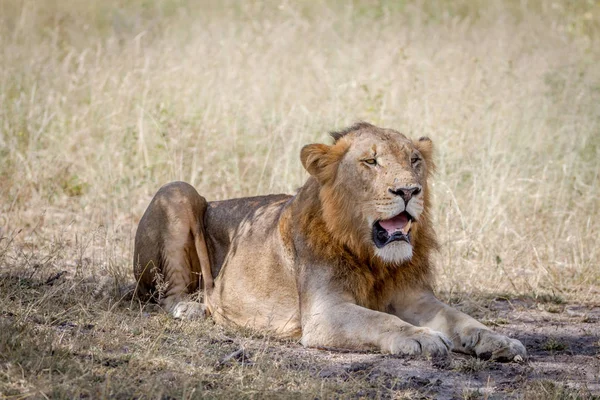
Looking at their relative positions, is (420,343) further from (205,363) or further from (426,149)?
(426,149)

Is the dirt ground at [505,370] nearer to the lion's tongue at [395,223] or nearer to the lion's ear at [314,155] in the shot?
the lion's tongue at [395,223]

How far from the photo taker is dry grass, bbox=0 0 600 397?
6.46m

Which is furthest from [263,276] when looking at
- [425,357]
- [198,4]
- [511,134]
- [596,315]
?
[198,4]

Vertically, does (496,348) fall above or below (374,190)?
below

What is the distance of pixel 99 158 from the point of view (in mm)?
7906

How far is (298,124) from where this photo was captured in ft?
27.4

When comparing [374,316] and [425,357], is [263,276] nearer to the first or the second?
[374,316]

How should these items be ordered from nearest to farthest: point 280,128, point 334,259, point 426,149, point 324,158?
1. point 334,259
2. point 324,158
3. point 426,149
4. point 280,128

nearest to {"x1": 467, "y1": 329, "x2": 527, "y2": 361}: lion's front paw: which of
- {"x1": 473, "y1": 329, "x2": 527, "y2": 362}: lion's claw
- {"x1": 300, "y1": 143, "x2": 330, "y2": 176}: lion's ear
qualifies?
{"x1": 473, "y1": 329, "x2": 527, "y2": 362}: lion's claw

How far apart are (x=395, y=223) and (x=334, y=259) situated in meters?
0.40

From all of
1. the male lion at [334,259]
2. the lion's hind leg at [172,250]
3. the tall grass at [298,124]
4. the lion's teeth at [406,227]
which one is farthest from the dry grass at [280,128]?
the lion's teeth at [406,227]

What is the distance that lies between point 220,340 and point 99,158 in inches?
148

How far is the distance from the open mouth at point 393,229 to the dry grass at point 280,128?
103 centimetres

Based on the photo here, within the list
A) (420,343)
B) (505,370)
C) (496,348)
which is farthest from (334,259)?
(505,370)
